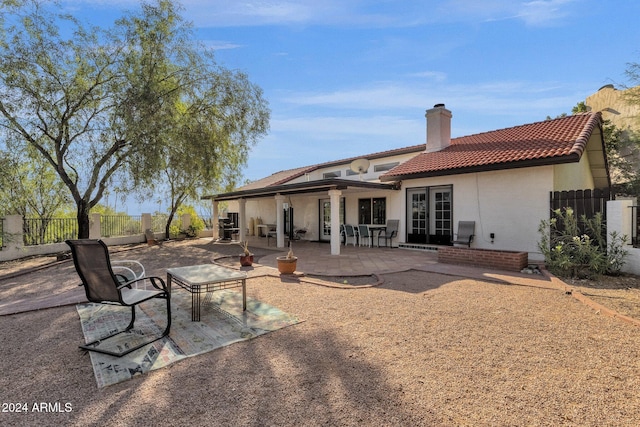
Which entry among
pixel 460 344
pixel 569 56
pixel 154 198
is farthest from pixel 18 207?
pixel 569 56

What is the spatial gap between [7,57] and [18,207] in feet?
23.4

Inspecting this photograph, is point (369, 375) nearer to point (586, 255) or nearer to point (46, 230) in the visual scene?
point (586, 255)

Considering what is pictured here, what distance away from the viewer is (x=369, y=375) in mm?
2998

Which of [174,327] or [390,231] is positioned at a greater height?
[390,231]

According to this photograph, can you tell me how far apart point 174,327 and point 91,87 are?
10.6 m

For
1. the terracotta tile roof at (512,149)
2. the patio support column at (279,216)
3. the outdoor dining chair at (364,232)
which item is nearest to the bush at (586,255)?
the terracotta tile roof at (512,149)

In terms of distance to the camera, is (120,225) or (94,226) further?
(120,225)

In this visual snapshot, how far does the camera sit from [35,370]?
3178 millimetres

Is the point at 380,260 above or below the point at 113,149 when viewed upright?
below

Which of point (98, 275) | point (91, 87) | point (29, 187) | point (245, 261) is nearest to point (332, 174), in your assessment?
point (245, 261)

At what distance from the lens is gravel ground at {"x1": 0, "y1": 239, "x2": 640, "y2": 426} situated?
2424 millimetres

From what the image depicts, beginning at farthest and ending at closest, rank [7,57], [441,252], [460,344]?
[7,57] → [441,252] → [460,344]

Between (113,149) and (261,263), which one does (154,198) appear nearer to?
(113,149)

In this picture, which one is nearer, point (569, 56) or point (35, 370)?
point (35, 370)
